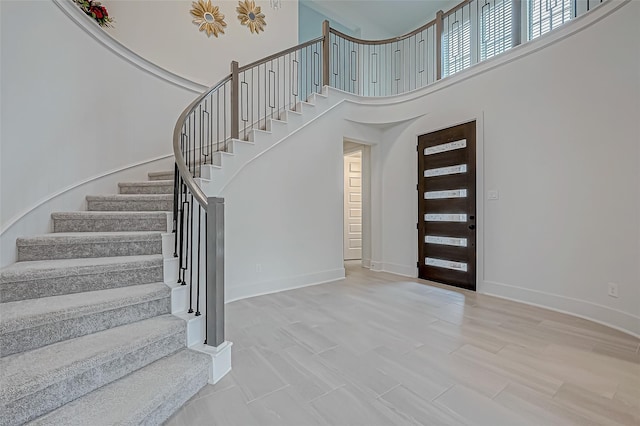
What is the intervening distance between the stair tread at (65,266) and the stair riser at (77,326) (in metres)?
0.37

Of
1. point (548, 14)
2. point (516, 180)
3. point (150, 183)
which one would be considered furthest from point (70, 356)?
point (548, 14)

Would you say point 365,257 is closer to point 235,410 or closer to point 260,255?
point 260,255

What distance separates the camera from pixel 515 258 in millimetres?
3508

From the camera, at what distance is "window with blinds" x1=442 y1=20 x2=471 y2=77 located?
5.78 m

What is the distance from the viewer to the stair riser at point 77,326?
4.82 ft

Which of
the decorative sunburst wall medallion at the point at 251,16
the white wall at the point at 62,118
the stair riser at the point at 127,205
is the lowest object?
the stair riser at the point at 127,205

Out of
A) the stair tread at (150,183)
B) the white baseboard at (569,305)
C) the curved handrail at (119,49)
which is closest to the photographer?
the white baseboard at (569,305)

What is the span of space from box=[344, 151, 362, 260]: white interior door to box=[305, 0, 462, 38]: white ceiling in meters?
3.09

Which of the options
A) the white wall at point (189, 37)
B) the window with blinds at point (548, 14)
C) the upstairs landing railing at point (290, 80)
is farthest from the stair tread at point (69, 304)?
the window with blinds at point (548, 14)

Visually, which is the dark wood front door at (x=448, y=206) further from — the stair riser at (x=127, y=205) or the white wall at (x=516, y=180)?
the stair riser at (x=127, y=205)

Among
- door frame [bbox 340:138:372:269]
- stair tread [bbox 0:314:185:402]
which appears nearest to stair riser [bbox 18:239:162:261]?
stair tread [bbox 0:314:185:402]

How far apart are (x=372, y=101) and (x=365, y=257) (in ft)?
9.45

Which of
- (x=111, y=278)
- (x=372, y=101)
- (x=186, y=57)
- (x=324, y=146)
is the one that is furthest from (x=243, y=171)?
(x=372, y=101)

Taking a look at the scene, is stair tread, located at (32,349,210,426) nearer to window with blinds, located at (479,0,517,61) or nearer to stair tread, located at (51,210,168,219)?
stair tread, located at (51,210,168,219)
